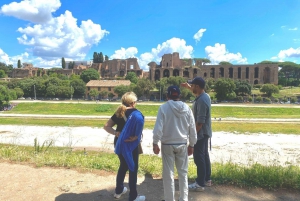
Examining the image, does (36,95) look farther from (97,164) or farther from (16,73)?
(97,164)

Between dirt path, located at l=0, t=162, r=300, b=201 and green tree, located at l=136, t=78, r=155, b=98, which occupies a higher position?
green tree, located at l=136, t=78, r=155, b=98

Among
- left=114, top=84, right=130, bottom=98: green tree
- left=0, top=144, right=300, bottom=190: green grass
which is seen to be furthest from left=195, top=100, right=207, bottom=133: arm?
left=114, top=84, right=130, bottom=98: green tree

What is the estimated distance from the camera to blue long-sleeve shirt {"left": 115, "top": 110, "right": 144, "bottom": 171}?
3.67 metres

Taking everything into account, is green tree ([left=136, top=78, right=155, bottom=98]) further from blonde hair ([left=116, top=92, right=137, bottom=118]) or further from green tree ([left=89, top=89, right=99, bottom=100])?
blonde hair ([left=116, top=92, right=137, bottom=118])

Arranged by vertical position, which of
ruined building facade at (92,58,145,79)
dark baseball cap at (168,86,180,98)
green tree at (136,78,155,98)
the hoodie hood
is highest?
ruined building facade at (92,58,145,79)

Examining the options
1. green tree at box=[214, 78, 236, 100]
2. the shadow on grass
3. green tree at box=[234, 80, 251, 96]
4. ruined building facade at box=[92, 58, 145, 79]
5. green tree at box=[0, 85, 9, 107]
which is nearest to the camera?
the shadow on grass

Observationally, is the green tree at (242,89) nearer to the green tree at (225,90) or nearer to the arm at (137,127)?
the green tree at (225,90)

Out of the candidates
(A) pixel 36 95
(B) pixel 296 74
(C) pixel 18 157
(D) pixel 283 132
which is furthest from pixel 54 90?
(B) pixel 296 74

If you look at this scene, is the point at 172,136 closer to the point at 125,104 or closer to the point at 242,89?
the point at 125,104

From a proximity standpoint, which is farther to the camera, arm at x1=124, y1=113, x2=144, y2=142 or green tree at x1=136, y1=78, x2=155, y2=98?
green tree at x1=136, y1=78, x2=155, y2=98

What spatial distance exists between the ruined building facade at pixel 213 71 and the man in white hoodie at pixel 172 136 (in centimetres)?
7699

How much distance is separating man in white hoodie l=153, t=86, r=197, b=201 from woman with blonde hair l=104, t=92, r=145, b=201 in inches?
13.6

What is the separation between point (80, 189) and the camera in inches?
167

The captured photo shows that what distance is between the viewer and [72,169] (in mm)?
5176
